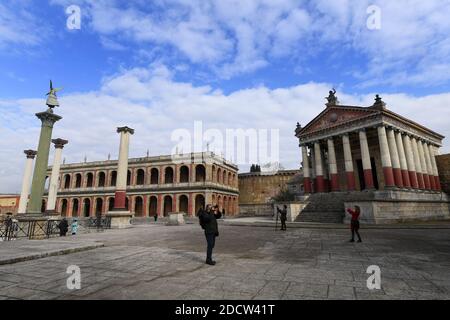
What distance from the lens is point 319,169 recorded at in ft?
92.4

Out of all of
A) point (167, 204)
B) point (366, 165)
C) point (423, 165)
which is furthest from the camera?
point (167, 204)

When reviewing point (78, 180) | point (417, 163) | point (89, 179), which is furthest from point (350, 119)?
point (78, 180)

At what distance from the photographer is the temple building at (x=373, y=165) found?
22.0m

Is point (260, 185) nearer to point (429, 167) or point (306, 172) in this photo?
point (306, 172)

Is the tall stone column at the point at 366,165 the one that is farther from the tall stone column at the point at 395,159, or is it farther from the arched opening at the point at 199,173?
the arched opening at the point at 199,173

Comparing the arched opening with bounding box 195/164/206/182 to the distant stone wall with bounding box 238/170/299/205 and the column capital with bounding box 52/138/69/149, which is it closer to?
the distant stone wall with bounding box 238/170/299/205

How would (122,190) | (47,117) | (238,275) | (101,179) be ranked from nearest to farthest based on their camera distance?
(238,275) < (47,117) < (122,190) < (101,179)

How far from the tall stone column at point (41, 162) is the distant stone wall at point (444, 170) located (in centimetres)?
4140

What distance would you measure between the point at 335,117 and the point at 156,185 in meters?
31.2

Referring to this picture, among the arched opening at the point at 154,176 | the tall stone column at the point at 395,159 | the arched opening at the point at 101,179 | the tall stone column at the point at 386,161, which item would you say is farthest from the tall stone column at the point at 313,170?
the arched opening at the point at 101,179

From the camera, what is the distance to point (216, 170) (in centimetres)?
4462

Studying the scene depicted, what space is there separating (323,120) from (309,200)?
954cm
